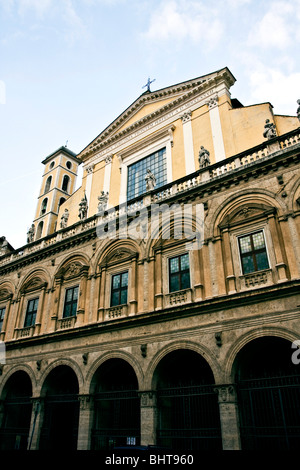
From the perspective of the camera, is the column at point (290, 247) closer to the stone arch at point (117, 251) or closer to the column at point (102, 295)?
the stone arch at point (117, 251)

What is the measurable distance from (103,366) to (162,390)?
3.34m

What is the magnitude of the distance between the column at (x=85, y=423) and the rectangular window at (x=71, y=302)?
4.64 metres

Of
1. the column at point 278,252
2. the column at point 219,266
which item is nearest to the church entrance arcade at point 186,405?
the column at point 219,266

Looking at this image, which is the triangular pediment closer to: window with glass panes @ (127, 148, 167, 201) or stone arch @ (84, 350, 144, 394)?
window with glass panes @ (127, 148, 167, 201)

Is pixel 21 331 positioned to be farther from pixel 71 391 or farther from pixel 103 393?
pixel 103 393

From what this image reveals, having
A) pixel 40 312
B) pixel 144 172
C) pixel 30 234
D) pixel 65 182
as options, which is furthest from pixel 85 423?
pixel 65 182

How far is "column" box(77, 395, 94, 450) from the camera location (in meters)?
15.9

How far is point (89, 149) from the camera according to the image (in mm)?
28422

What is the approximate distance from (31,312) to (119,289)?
7.08 m

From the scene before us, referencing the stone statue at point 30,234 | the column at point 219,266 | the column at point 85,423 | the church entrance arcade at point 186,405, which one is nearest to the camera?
the church entrance arcade at point 186,405

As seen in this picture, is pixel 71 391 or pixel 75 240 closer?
pixel 71 391

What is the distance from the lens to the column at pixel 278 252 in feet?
43.8

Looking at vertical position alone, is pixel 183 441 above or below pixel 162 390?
below
